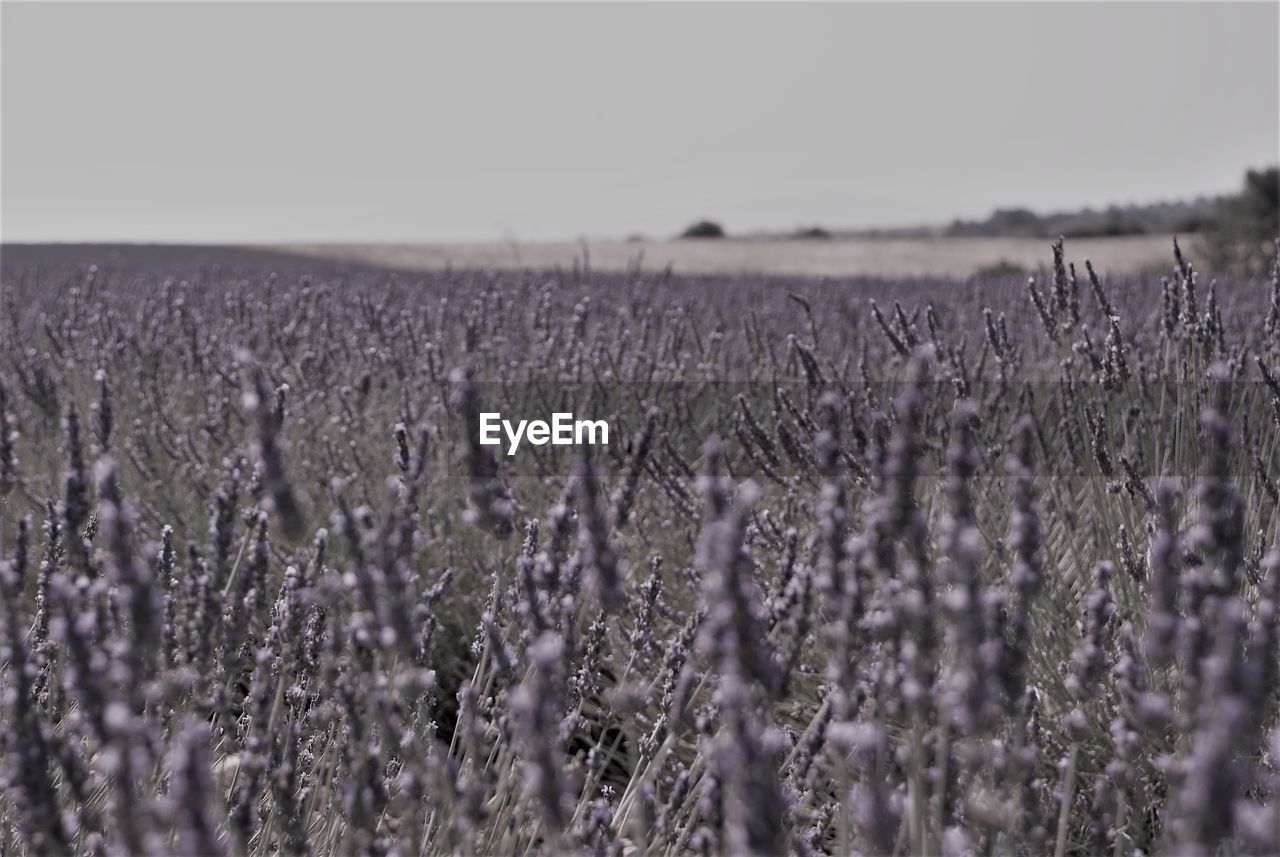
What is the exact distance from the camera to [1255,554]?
219cm

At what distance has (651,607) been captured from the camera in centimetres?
182

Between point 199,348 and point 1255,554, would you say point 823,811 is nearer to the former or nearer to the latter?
point 1255,554

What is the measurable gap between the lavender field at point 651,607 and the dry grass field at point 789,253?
19.1 m

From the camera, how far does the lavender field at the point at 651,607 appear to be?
1014 millimetres

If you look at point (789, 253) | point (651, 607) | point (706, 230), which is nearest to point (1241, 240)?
point (789, 253)

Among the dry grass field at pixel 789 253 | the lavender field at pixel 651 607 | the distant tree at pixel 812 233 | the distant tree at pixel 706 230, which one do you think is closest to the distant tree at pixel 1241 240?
the dry grass field at pixel 789 253

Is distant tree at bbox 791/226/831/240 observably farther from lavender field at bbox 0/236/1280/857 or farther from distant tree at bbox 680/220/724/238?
lavender field at bbox 0/236/1280/857

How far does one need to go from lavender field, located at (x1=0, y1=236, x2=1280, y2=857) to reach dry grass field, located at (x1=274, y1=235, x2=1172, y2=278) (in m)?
19.1

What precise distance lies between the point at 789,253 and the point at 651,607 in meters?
26.9

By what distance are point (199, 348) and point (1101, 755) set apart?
333 centimetres

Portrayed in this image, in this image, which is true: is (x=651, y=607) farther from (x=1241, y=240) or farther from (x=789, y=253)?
(x=789, y=253)

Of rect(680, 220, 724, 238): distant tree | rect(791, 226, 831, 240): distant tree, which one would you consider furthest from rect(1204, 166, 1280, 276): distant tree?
rect(680, 220, 724, 238): distant tree

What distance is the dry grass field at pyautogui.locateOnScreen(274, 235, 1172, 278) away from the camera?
24000 millimetres

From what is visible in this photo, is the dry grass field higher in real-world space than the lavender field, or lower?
higher
